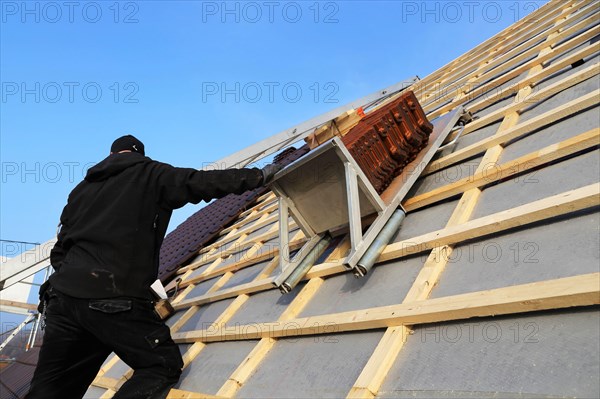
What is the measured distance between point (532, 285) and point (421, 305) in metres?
Result: 0.42

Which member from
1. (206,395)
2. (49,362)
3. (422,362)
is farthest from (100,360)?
(422,362)

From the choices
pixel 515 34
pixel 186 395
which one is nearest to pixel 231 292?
pixel 186 395

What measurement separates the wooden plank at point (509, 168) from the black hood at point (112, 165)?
1.70 m

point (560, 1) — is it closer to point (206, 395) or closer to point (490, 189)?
point (490, 189)

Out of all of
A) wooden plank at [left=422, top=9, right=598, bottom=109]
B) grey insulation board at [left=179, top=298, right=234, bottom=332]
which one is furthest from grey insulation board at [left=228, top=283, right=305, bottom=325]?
wooden plank at [left=422, top=9, right=598, bottom=109]

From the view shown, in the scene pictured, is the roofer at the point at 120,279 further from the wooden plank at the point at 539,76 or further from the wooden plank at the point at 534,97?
the wooden plank at the point at 539,76

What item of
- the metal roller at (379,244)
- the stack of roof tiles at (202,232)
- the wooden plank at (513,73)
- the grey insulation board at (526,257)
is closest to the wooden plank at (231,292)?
the metal roller at (379,244)

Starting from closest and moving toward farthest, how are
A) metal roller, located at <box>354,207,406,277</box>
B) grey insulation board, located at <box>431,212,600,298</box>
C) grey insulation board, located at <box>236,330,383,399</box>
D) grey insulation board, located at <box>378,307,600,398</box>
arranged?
grey insulation board, located at <box>378,307,600,398</box>, grey insulation board, located at <box>431,212,600,298</box>, grey insulation board, located at <box>236,330,383,399</box>, metal roller, located at <box>354,207,406,277</box>

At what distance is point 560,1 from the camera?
20.4 ft

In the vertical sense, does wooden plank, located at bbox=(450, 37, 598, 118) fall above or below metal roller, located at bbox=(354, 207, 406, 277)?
above

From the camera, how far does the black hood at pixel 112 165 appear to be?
2.46 metres

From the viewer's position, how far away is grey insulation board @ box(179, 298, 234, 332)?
10.4ft

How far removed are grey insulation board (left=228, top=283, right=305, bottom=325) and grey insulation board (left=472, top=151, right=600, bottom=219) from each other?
122cm

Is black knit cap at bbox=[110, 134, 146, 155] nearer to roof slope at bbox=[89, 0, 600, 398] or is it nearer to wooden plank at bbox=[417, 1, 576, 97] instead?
roof slope at bbox=[89, 0, 600, 398]
